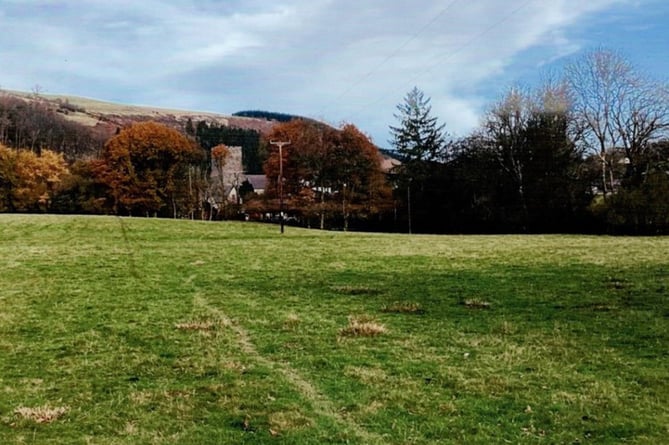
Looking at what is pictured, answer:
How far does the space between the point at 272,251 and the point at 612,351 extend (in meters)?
23.0

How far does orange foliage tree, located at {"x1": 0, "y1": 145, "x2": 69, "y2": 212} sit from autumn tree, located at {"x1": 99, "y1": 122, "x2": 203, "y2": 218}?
10.8 metres

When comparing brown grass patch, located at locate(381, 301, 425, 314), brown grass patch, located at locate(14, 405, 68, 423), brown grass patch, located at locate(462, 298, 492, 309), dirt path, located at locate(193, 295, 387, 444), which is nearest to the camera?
dirt path, located at locate(193, 295, 387, 444)

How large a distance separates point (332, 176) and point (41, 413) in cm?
6533

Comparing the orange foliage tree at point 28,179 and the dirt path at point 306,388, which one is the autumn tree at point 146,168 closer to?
the orange foliage tree at point 28,179

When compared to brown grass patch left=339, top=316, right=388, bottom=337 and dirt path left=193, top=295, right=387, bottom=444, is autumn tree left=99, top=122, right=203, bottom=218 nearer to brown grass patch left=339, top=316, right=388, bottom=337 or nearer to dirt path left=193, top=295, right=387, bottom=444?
dirt path left=193, top=295, right=387, bottom=444

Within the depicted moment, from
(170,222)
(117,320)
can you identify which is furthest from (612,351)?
(170,222)

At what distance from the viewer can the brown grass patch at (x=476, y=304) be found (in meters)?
13.7

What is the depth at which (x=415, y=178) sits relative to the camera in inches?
2849

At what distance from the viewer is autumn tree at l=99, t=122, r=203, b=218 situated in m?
76.8

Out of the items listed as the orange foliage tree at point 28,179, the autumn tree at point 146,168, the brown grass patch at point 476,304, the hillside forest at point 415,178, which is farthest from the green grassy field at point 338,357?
the orange foliage tree at point 28,179

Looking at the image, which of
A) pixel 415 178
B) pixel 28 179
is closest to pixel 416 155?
pixel 415 178

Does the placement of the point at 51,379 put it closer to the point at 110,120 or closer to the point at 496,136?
the point at 496,136

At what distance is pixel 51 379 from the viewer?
826 centimetres

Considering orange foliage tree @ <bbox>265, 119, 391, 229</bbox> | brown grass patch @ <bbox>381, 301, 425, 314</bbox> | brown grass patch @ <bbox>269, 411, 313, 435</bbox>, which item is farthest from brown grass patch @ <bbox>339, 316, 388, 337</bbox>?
orange foliage tree @ <bbox>265, 119, 391, 229</bbox>
